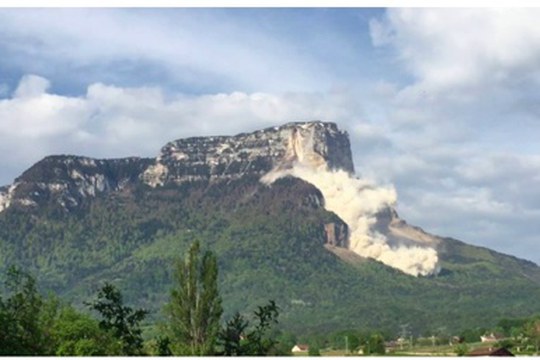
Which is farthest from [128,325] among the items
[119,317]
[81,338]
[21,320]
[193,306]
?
[193,306]

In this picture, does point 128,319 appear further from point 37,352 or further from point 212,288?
point 212,288

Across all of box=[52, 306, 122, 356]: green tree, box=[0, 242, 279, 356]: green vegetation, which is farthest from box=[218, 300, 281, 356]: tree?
box=[52, 306, 122, 356]: green tree

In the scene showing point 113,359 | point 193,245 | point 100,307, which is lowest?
point 113,359

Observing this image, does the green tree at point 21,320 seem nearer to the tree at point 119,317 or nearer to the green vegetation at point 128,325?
the green vegetation at point 128,325

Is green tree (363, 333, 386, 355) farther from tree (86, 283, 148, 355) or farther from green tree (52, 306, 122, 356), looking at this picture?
tree (86, 283, 148, 355)

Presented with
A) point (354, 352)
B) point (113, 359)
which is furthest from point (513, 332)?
point (113, 359)

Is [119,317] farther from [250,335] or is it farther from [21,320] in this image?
[21,320]
